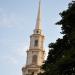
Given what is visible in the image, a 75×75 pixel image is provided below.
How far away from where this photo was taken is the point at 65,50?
28688 mm

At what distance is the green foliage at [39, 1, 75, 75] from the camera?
26.2m

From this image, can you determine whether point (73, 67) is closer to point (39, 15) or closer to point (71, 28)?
point (71, 28)

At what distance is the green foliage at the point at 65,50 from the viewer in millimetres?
26175

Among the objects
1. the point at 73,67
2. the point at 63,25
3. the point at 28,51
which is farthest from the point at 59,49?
the point at 28,51

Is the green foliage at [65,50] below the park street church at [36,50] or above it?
below

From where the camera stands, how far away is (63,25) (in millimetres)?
30297

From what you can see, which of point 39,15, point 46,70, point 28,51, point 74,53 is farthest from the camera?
point 39,15

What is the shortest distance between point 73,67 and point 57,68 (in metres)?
1.06

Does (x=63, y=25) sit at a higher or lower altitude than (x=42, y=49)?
lower

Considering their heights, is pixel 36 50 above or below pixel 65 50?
above

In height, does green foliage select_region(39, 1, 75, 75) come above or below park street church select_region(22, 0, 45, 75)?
below

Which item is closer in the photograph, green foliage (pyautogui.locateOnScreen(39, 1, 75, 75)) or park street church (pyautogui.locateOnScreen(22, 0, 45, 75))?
green foliage (pyautogui.locateOnScreen(39, 1, 75, 75))

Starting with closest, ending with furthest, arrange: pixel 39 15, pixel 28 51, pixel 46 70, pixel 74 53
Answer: pixel 74 53, pixel 46 70, pixel 28 51, pixel 39 15

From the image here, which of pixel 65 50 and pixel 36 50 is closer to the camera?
pixel 65 50
